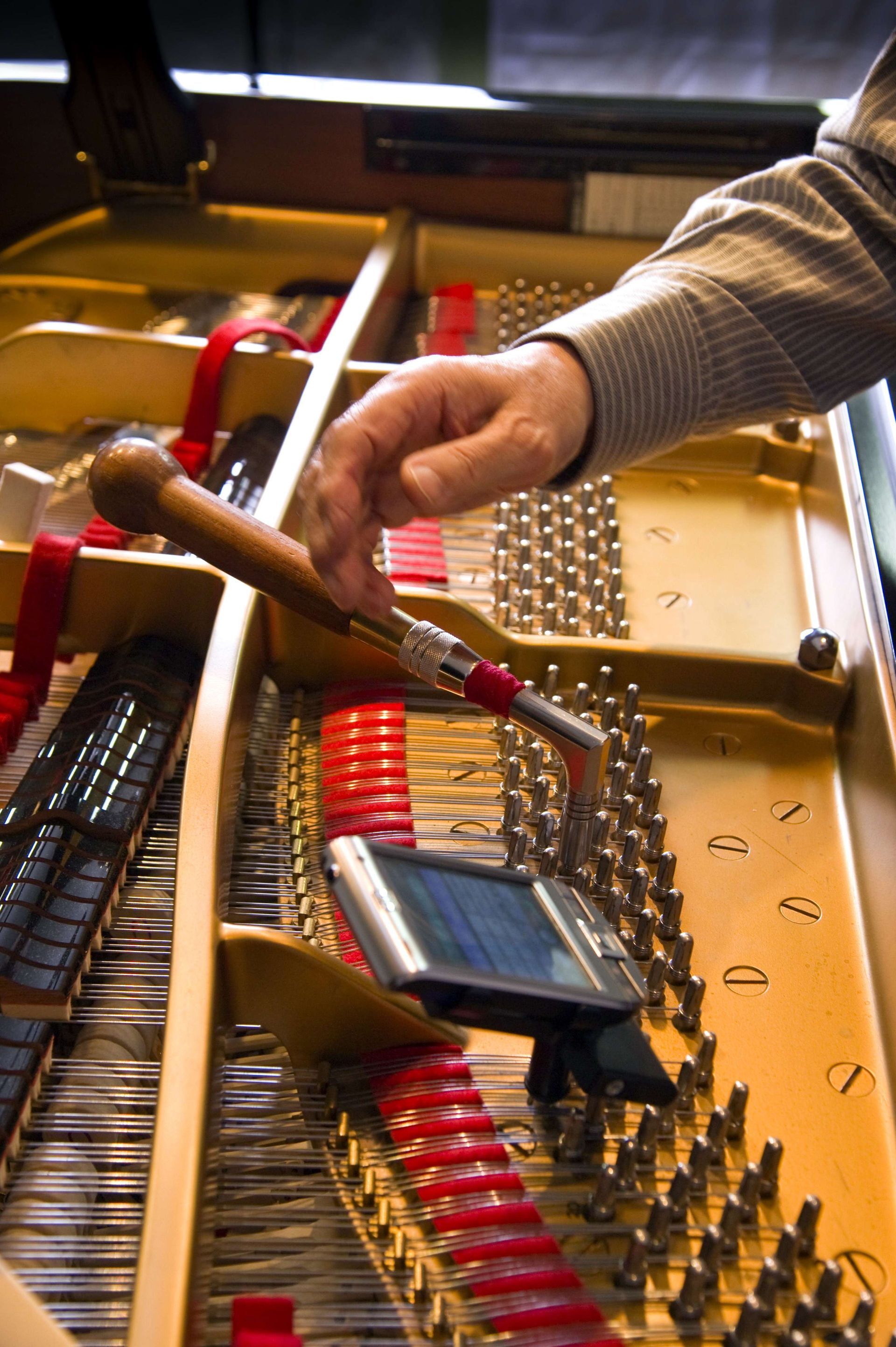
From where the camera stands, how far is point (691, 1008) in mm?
1108

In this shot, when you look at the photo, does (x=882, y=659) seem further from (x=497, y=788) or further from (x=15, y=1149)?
(x=15, y=1149)

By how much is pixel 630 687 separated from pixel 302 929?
0.47 metres

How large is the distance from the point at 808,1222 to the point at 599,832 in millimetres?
433

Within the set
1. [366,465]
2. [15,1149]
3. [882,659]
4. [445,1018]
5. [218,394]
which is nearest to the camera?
[445,1018]

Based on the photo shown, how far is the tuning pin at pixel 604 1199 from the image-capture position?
946 mm

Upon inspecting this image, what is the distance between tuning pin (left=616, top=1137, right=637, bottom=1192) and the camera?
966mm

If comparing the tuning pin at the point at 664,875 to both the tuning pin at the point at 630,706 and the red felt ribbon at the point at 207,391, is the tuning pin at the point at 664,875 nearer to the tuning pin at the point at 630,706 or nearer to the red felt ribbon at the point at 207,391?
the tuning pin at the point at 630,706

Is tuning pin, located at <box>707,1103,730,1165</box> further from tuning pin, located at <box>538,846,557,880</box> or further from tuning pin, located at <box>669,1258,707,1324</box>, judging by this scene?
tuning pin, located at <box>538,846,557,880</box>

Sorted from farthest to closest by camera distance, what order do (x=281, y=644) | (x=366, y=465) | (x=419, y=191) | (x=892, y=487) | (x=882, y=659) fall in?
(x=419, y=191) < (x=892, y=487) < (x=281, y=644) < (x=882, y=659) < (x=366, y=465)

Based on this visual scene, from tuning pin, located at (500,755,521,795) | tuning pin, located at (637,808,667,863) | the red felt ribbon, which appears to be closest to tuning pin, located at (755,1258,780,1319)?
tuning pin, located at (637,808,667,863)

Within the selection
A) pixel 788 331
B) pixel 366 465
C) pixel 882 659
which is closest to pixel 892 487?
pixel 788 331

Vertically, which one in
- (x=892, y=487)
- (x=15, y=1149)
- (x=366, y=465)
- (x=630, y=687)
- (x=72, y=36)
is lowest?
(x=15, y=1149)

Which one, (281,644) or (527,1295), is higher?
(281,644)

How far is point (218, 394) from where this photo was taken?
1936 millimetres
